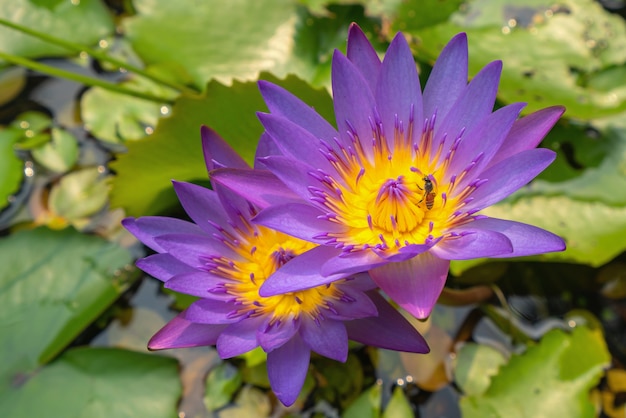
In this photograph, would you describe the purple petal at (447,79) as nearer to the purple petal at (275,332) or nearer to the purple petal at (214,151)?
the purple petal at (214,151)

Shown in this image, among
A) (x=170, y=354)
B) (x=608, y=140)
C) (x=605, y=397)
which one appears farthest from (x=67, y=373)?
(x=608, y=140)

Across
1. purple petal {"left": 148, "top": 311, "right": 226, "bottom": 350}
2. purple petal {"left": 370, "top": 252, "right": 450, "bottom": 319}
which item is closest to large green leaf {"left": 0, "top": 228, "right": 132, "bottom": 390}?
purple petal {"left": 148, "top": 311, "right": 226, "bottom": 350}

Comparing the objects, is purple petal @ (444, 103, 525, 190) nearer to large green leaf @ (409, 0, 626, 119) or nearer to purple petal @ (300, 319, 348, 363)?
purple petal @ (300, 319, 348, 363)

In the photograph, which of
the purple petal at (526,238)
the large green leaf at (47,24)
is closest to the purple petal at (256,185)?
the purple petal at (526,238)

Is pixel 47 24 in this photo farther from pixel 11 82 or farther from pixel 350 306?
pixel 350 306

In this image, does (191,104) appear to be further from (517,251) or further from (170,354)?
(517,251)

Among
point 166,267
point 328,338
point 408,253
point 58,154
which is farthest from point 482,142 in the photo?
point 58,154

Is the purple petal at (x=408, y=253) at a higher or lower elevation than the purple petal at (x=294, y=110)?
lower
